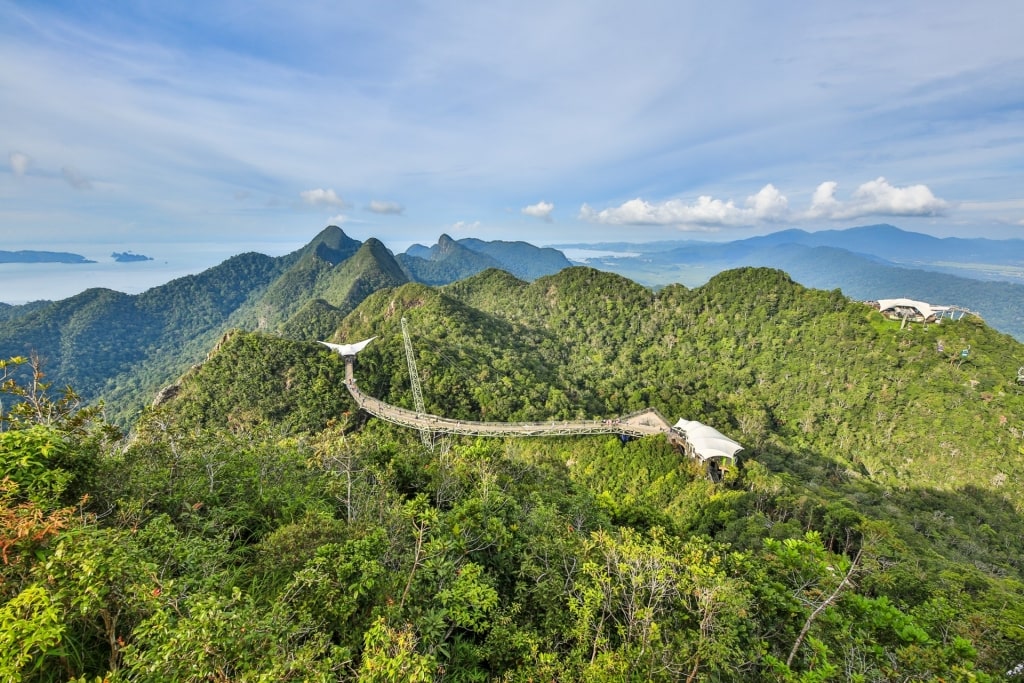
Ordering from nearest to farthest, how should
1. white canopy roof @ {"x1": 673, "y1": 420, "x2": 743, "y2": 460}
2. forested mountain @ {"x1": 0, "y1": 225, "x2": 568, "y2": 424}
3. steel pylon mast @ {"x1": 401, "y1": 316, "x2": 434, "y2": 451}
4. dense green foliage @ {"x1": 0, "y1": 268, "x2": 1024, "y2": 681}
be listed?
dense green foliage @ {"x1": 0, "y1": 268, "x2": 1024, "y2": 681}, white canopy roof @ {"x1": 673, "y1": 420, "x2": 743, "y2": 460}, steel pylon mast @ {"x1": 401, "y1": 316, "x2": 434, "y2": 451}, forested mountain @ {"x1": 0, "y1": 225, "x2": 568, "y2": 424}

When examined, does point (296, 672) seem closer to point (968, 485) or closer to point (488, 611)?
point (488, 611)

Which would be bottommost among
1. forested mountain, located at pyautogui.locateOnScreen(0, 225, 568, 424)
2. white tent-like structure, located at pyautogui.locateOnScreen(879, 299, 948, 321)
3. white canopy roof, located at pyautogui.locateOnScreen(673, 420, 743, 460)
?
white canopy roof, located at pyautogui.locateOnScreen(673, 420, 743, 460)

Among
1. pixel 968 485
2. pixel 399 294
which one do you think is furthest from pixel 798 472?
pixel 399 294

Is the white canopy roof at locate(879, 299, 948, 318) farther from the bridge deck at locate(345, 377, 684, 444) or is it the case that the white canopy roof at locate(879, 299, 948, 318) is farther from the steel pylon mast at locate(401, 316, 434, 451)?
the steel pylon mast at locate(401, 316, 434, 451)

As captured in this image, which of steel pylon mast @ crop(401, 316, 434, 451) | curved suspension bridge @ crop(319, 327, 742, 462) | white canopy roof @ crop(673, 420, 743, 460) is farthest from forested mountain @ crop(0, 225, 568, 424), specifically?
white canopy roof @ crop(673, 420, 743, 460)

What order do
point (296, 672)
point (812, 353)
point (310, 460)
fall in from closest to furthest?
point (296, 672) < point (310, 460) < point (812, 353)

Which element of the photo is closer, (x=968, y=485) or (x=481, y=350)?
(x=968, y=485)

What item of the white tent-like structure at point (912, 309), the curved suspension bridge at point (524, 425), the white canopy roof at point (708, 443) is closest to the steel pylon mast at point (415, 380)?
the curved suspension bridge at point (524, 425)

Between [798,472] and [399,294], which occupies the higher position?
[399,294]

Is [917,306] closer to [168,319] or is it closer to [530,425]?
[530,425]
